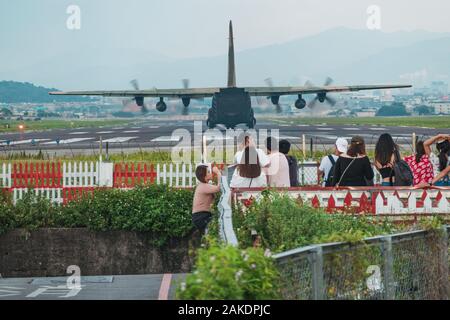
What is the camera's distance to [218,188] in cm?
1599

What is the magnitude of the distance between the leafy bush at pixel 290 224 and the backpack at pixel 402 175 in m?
1.53

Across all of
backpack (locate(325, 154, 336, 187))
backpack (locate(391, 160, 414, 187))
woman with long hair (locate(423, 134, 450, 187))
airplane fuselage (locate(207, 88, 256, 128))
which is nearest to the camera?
backpack (locate(391, 160, 414, 187))

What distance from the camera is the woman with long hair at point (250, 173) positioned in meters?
15.8

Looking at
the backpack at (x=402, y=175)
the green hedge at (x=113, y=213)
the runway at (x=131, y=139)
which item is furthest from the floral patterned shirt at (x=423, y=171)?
the runway at (x=131, y=139)

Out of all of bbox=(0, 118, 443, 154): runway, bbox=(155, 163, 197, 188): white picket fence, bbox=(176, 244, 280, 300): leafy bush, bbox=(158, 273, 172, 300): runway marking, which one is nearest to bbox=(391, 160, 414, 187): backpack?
bbox=(158, 273, 172, 300): runway marking

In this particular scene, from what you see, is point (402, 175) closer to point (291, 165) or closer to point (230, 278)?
point (291, 165)

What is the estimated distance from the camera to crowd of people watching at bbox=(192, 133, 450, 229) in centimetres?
1509

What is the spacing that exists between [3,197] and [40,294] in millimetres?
6574

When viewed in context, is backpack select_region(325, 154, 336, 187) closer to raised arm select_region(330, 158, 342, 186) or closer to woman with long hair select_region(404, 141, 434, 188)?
raised arm select_region(330, 158, 342, 186)

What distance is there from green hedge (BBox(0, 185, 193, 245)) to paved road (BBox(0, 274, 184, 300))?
147 centimetres

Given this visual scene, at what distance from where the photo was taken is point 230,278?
22.1 ft

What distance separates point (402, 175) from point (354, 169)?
2.43 feet
